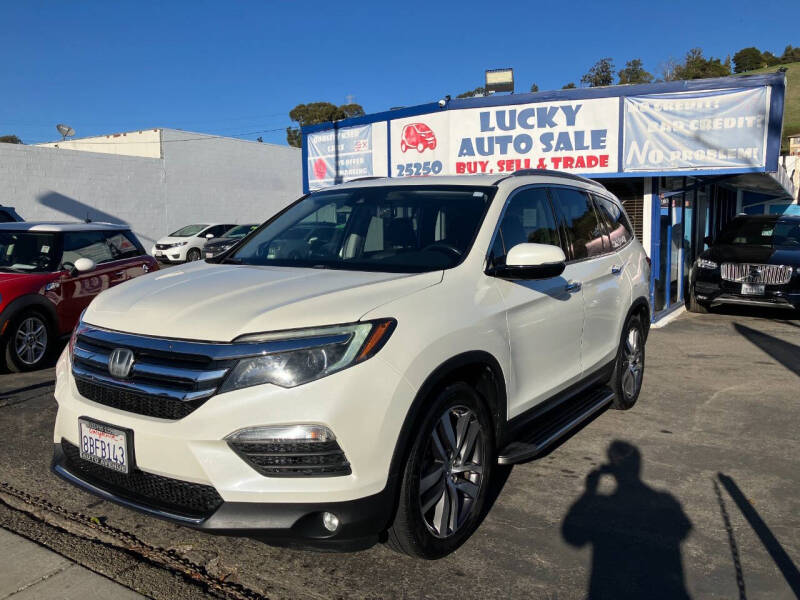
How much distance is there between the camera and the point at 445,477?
3.22 m

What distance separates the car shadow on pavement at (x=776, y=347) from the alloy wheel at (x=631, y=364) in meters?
2.34

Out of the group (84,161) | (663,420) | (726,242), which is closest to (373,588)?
(663,420)

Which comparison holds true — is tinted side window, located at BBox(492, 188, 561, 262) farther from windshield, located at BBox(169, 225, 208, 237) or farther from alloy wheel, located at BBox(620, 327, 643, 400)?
windshield, located at BBox(169, 225, 208, 237)

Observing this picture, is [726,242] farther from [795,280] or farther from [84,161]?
[84,161]

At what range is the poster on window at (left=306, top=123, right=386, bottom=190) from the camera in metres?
12.6

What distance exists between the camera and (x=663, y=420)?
5629 mm

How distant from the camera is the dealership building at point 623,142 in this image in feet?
30.1

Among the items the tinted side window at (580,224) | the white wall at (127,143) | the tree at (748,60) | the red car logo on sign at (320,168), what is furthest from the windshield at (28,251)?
Result: the tree at (748,60)

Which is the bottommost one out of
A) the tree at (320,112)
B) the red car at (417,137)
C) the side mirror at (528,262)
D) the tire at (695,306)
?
the tire at (695,306)

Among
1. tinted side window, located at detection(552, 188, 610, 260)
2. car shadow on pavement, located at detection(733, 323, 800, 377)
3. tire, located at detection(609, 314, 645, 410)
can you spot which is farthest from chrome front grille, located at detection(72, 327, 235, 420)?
car shadow on pavement, located at detection(733, 323, 800, 377)

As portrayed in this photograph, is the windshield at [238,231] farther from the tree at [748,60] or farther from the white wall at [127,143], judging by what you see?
the tree at [748,60]

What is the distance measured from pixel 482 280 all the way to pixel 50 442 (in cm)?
345

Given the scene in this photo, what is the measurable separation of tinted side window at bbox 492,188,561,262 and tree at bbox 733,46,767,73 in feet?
415

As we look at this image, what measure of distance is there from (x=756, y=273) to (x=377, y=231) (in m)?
8.41
